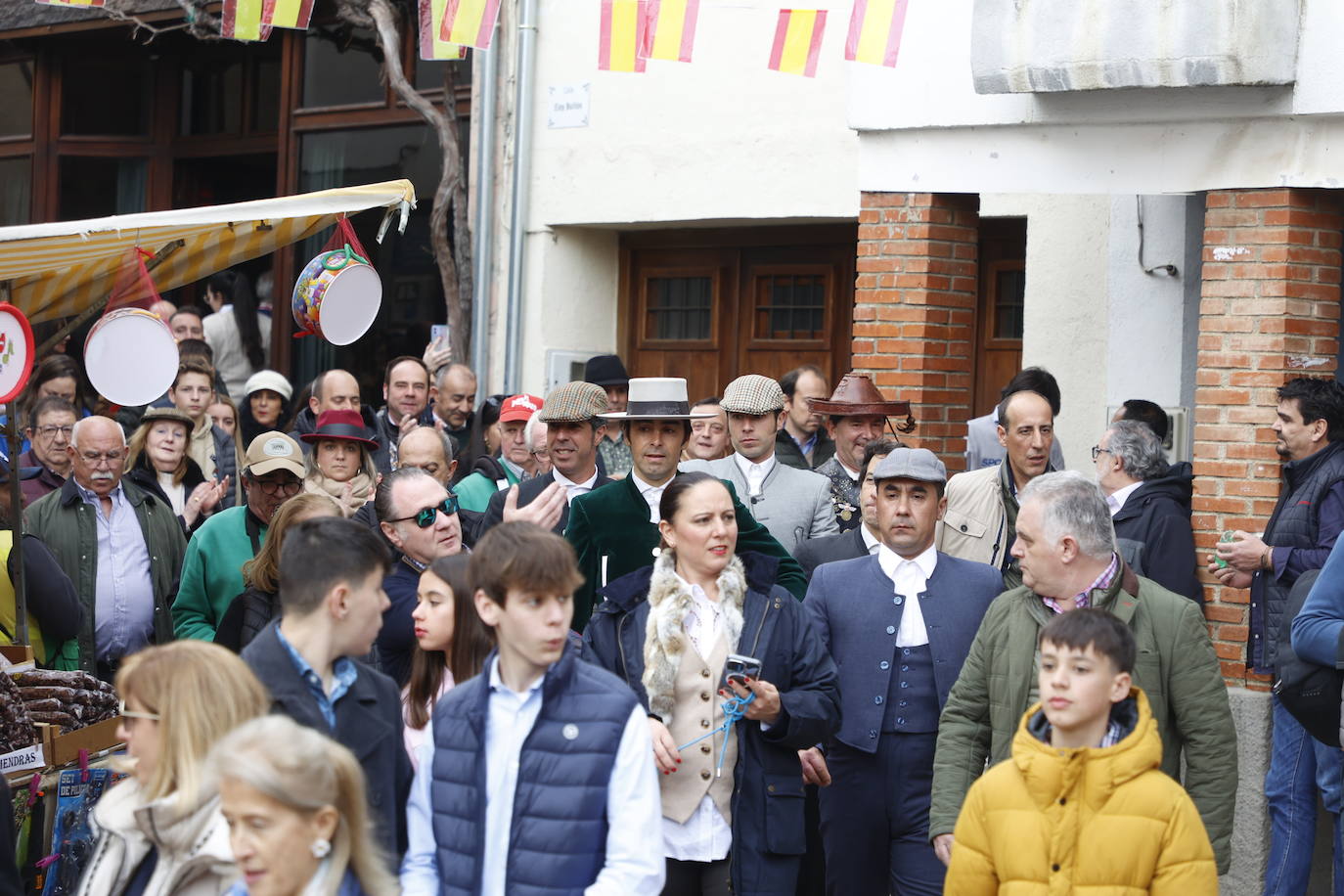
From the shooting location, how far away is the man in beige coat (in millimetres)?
6898

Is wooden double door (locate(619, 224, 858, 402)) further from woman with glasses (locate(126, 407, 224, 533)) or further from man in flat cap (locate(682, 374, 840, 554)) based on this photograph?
woman with glasses (locate(126, 407, 224, 533))

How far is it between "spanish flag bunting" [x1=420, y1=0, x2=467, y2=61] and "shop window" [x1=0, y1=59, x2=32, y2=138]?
7.49 meters

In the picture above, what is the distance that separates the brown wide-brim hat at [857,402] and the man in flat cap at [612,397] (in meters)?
1.32

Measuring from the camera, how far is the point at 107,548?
297 inches

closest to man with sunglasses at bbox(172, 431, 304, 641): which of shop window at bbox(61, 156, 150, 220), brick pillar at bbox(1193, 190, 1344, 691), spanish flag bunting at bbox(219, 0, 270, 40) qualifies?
spanish flag bunting at bbox(219, 0, 270, 40)

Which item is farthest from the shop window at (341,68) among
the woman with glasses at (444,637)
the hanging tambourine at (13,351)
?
the woman with glasses at (444,637)

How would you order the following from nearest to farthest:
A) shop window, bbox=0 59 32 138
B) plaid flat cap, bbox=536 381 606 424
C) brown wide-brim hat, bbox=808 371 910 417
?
plaid flat cap, bbox=536 381 606 424 < brown wide-brim hat, bbox=808 371 910 417 < shop window, bbox=0 59 32 138

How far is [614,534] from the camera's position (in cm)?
623

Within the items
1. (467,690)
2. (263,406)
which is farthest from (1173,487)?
(263,406)

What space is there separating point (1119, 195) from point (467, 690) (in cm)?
701

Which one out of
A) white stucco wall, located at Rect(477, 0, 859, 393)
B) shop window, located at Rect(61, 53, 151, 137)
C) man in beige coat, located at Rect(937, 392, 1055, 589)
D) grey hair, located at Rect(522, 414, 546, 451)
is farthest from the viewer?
shop window, located at Rect(61, 53, 151, 137)

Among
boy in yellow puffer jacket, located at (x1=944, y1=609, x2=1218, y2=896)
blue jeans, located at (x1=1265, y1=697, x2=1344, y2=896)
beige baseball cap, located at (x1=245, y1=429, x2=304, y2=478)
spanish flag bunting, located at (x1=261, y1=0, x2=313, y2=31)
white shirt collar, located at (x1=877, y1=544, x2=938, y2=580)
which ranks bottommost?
blue jeans, located at (x1=1265, y1=697, x2=1344, y2=896)

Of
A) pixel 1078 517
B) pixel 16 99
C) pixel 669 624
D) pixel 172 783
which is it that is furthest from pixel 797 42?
pixel 16 99

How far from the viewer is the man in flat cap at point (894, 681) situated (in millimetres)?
5516
